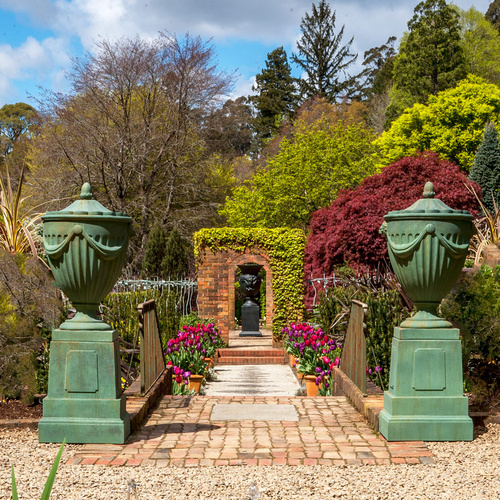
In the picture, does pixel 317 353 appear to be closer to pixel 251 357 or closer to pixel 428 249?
pixel 251 357

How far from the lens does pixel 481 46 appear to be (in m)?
39.4

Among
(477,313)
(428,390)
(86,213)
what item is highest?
(86,213)

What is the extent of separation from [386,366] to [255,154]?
35.5 meters

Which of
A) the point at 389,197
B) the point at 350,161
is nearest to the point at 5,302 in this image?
the point at 389,197

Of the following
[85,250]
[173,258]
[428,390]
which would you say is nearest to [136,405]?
[85,250]

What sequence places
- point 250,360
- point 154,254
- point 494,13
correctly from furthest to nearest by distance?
1. point 494,13
2. point 154,254
3. point 250,360

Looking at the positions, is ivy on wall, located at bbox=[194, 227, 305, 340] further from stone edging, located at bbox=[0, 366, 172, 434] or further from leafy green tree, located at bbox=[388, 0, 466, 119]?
leafy green tree, located at bbox=[388, 0, 466, 119]

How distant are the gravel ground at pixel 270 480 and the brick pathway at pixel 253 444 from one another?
0.15 metres

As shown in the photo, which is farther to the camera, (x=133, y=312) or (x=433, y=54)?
(x=433, y=54)

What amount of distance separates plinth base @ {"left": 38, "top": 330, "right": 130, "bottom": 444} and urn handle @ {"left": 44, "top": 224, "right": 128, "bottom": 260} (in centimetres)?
60

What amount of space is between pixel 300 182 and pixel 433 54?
14.8m

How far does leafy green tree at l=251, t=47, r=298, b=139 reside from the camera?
40.3 m

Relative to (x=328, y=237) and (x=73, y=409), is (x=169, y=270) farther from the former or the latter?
(x=73, y=409)

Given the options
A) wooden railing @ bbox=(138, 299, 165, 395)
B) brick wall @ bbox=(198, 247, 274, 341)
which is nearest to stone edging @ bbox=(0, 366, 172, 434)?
wooden railing @ bbox=(138, 299, 165, 395)
